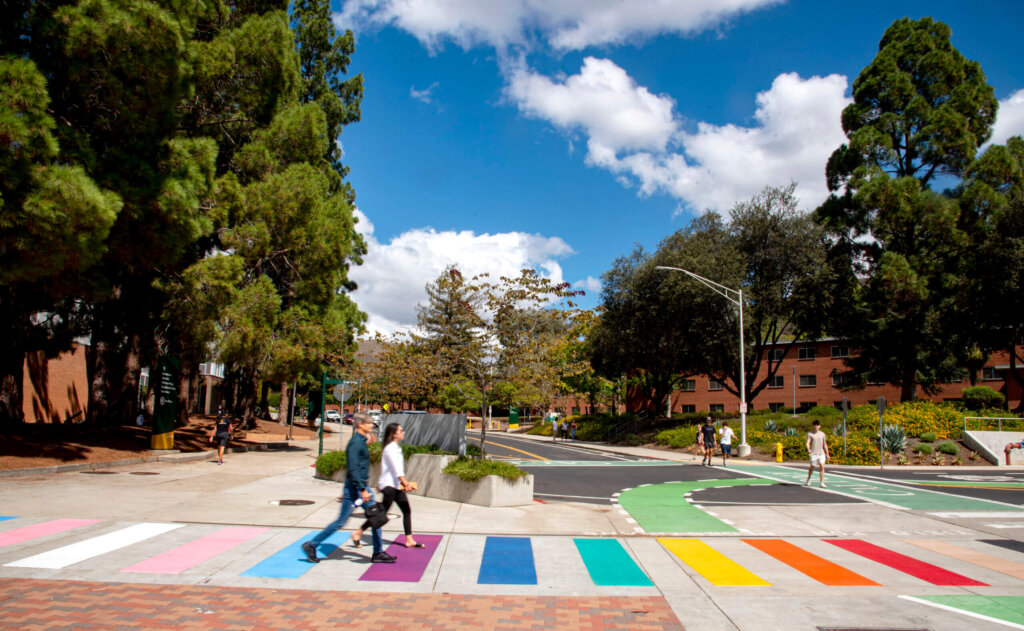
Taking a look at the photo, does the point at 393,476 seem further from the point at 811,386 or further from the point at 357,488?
the point at 811,386

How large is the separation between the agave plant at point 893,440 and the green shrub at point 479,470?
67.9ft

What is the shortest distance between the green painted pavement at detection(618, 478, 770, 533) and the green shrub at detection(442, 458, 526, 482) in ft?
7.57

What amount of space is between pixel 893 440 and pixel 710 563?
916 inches

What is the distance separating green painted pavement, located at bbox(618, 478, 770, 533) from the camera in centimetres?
1058

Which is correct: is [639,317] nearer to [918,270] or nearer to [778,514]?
[918,270]

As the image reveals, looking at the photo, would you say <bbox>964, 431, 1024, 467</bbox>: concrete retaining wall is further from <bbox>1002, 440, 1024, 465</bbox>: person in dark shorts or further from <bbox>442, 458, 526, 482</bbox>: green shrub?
<bbox>442, 458, 526, 482</bbox>: green shrub

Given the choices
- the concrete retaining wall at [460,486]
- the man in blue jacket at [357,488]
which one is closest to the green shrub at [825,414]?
the concrete retaining wall at [460,486]

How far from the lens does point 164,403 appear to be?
789 inches

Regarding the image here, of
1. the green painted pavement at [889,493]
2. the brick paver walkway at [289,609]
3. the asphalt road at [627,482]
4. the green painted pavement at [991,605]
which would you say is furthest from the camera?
the asphalt road at [627,482]

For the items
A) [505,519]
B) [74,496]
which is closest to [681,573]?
[505,519]

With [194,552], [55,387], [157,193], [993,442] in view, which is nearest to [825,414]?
[993,442]

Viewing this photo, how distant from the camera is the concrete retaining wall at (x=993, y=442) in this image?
26.8m

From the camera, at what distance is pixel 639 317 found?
123 feet

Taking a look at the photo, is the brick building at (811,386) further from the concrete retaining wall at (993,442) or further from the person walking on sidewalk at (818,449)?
the person walking on sidewalk at (818,449)
